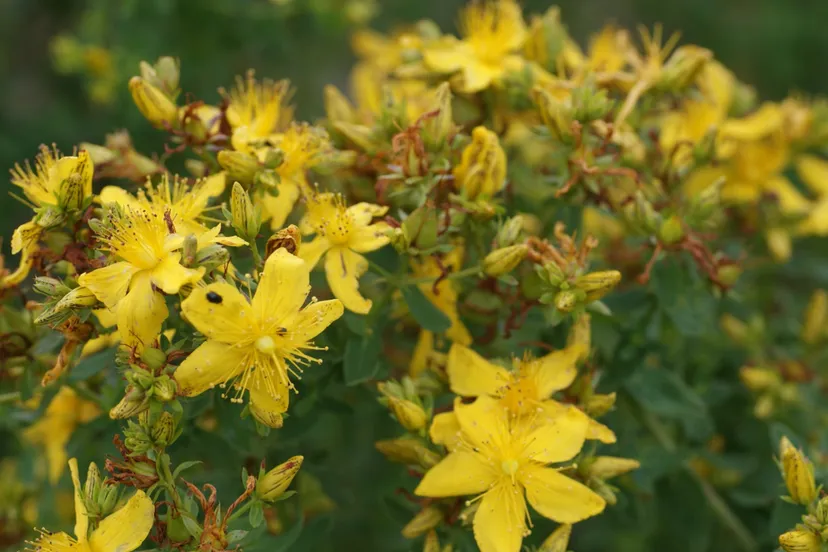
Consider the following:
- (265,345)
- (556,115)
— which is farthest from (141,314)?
(556,115)

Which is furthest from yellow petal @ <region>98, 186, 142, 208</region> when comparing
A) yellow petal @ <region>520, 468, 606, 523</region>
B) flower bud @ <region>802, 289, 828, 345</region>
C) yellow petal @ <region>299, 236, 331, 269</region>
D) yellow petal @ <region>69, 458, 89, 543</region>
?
flower bud @ <region>802, 289, 828, 345</region>

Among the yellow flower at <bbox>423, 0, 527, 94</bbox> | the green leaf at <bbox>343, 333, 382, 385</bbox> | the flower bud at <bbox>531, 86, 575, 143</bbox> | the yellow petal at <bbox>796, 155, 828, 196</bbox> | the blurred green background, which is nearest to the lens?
the green leaf at <bbox>343, 333, 382, 385</bbox>

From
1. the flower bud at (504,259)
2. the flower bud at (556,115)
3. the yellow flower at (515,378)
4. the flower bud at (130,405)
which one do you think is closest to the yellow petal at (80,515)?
the flower bud at (130,405)

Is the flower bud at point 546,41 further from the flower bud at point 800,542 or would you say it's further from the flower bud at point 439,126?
the flower bud at point 800,542

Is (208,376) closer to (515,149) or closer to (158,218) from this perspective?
(158,218)

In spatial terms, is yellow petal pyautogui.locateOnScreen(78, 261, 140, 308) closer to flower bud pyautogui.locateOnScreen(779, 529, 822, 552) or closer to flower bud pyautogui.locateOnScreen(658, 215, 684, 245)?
flower bud pyautogui.locateOnScreen(658, 215, 684, 245)

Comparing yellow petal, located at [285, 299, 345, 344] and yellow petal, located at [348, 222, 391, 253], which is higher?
→ yellow petal, located at [348, 222, 391, 253]

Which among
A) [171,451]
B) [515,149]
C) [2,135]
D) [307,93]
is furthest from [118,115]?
[171,451]
